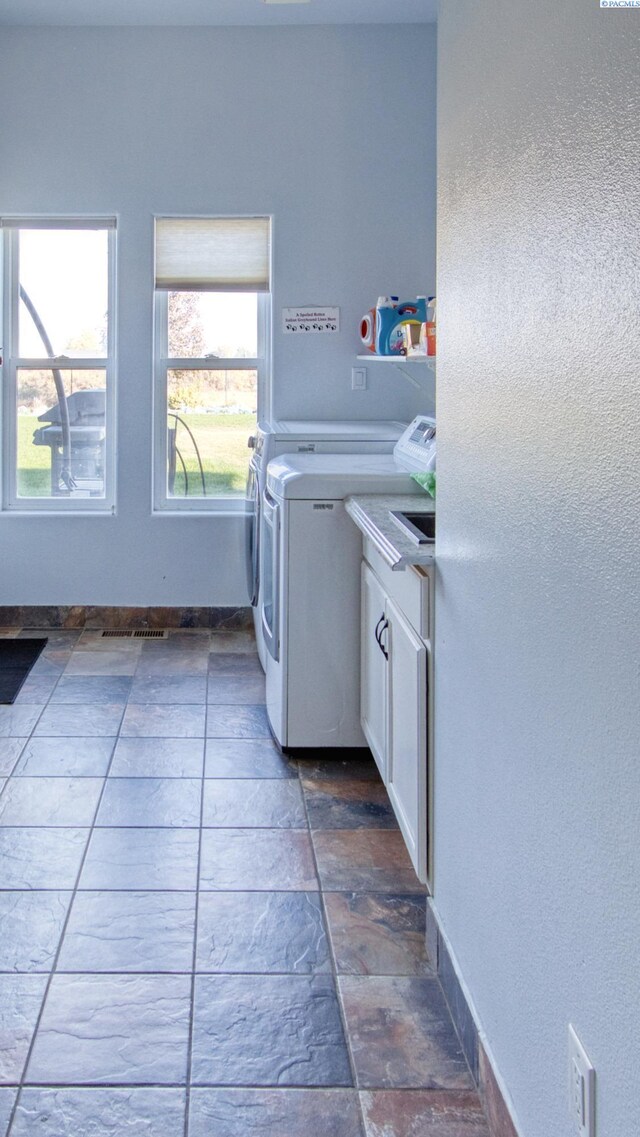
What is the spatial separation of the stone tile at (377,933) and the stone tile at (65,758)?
1.10 m

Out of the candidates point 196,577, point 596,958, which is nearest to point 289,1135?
point 596,958

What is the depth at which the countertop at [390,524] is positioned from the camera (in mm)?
2168

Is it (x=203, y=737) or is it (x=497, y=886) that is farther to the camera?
(x=203, y=737)

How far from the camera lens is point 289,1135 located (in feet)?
5.53

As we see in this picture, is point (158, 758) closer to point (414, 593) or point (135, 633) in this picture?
point (414, 593)

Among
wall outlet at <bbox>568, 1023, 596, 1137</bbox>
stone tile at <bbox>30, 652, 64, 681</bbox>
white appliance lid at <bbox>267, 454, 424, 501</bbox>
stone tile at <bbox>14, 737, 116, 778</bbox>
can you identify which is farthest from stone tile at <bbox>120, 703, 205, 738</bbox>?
wall outlet at <bbox>568, 1023, 596, 1137</bbox>

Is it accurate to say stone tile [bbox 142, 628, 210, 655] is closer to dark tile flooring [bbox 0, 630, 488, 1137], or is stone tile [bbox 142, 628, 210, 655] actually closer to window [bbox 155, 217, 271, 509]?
window [bbox 155, 217, 271, 509]

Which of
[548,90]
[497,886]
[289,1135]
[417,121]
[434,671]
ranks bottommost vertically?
[289,1135]

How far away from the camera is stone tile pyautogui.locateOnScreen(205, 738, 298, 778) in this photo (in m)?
3.30

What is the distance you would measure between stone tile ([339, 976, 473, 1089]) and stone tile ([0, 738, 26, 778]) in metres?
1.54

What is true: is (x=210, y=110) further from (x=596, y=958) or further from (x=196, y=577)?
(x=596, y=958)

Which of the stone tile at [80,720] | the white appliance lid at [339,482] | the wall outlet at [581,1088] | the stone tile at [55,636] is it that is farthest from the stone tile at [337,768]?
the wall outlet at [581,1088]

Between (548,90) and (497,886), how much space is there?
3.83 feet

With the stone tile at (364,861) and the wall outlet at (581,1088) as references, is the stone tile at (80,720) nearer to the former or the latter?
the stone tile at (364,861)
